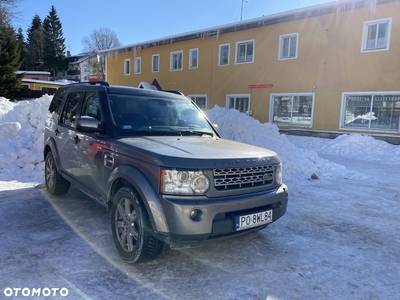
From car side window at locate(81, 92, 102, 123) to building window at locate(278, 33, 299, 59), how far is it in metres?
14.8

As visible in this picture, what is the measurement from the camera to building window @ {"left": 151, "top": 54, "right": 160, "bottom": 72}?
79.4 feet

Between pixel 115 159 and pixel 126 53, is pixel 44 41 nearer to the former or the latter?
pixel 126 53

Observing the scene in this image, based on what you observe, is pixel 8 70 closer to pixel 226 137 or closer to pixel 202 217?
pixel 226 137

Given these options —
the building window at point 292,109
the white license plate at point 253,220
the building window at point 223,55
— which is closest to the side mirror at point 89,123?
the white license plate at point 253,220

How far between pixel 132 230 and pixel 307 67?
15534 millimetres

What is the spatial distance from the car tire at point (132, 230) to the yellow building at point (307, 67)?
45.5ft

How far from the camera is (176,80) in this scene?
23.1 meters

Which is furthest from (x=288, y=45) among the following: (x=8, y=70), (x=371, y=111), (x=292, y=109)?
(x=8, y=70)

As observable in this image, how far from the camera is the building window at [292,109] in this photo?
53.8 ft

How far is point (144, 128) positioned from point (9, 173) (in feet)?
14.8

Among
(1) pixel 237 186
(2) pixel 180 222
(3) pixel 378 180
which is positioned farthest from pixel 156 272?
(3) pixel 378 180

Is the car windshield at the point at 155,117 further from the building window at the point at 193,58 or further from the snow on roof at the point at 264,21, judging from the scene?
the building window at the point at 193,58

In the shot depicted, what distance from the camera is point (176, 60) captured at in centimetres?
2297

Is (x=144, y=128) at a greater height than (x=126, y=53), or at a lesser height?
lesser
